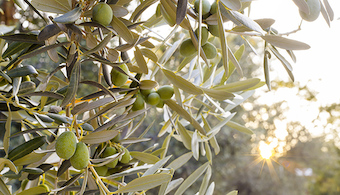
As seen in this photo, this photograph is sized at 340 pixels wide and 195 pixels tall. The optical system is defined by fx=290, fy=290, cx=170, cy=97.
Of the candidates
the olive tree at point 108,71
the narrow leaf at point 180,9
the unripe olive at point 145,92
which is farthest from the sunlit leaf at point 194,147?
the narrow leaf at point 180,9

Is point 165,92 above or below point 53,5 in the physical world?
below

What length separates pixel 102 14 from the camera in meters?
0.27

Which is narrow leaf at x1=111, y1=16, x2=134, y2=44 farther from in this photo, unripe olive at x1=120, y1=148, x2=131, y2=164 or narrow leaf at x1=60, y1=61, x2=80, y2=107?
unripe olive at x1=120, y1=148, x2=131, y2=164

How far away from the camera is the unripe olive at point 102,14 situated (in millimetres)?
274

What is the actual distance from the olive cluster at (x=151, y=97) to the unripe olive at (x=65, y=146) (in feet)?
0.33

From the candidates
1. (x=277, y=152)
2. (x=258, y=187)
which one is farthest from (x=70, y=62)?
(x=277, y=152)

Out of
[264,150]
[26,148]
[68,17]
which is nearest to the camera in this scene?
[68,17]

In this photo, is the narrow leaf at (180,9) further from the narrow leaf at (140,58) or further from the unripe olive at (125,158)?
the unripe olive at (125,158)

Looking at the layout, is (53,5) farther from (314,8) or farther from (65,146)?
(314,8)

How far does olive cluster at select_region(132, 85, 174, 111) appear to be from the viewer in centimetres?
38

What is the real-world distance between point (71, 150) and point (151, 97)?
0.39 ft

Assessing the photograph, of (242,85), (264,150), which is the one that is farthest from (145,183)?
(264,150)

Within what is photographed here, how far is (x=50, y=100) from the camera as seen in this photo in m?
0.40

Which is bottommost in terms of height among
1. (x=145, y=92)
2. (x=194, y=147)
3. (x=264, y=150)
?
(x=264, y=150)
